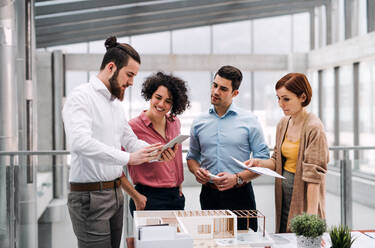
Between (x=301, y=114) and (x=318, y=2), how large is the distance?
1043 centimetres

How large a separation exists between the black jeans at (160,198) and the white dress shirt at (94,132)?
266 millimetres

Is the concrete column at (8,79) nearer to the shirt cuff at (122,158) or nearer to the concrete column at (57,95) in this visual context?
the shirt cuff at (122,158)

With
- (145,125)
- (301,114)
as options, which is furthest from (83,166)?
(301,114)

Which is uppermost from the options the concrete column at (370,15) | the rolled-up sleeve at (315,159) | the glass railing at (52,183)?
the concrete column at (370,15)

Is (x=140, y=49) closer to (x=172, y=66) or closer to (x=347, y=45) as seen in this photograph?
(x=172, y=66)

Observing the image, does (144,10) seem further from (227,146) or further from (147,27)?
(227,146)

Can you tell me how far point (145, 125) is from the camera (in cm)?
279

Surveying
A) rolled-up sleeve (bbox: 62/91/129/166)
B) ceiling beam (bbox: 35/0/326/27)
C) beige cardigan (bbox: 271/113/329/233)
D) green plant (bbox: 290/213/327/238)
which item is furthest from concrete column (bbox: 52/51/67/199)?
green plant (bbox: 290/213/327/238)

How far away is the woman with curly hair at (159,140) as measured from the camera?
2.68 metres

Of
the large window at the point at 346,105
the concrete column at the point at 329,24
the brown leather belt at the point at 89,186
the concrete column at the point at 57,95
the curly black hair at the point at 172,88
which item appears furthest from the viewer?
the concrete column at the point at 329,24

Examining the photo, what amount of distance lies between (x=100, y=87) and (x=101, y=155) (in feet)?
1.35

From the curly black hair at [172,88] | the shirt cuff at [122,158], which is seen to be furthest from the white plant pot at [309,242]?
the curly black hair at [172,88]

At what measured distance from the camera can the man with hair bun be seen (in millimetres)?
2258

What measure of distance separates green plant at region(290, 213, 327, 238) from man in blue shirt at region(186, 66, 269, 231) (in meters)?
0.81
